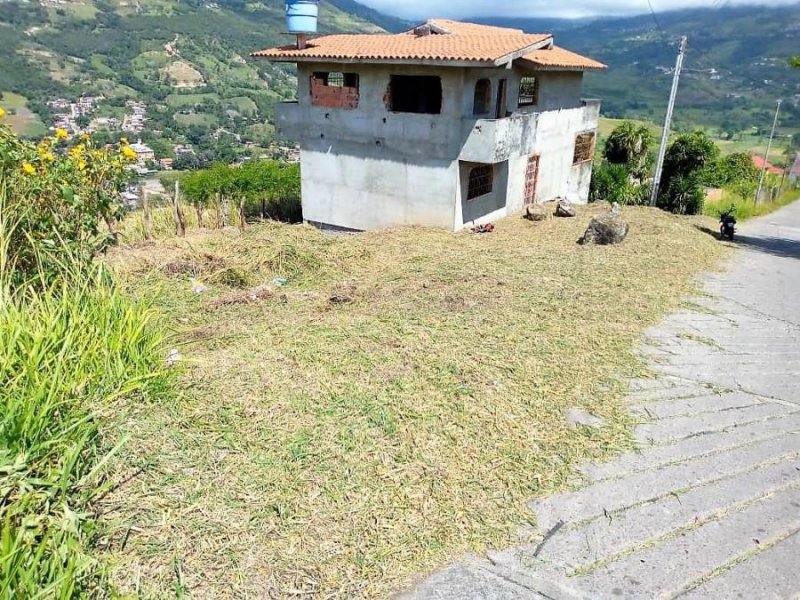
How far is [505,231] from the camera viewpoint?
54.2 ft

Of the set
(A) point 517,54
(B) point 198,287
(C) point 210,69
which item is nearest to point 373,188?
(A) point 517,54

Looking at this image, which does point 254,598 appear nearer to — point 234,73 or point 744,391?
point 744,391

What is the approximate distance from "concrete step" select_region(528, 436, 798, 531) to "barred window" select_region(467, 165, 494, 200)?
12.2 m

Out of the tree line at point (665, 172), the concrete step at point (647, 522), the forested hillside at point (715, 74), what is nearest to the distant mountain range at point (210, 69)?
the forested hillside at point (715, 74)

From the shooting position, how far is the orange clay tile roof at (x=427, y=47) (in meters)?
14.4

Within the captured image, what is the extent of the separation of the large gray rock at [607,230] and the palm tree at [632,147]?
15551mm

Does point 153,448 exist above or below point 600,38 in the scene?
below

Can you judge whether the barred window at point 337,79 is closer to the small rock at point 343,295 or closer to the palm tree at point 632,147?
the small rock at point 343,295

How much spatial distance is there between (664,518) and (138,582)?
3.98 m

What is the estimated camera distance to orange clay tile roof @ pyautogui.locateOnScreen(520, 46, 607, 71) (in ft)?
58.7

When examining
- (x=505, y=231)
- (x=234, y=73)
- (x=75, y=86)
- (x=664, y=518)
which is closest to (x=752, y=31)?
(x=234, y=73)

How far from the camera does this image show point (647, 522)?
4.53 metres

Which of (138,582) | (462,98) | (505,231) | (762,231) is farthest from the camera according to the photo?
(762,231)

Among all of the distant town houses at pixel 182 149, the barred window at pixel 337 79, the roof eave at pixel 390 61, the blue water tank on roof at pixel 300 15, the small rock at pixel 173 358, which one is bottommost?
the distant town houses at pixel 182 149
